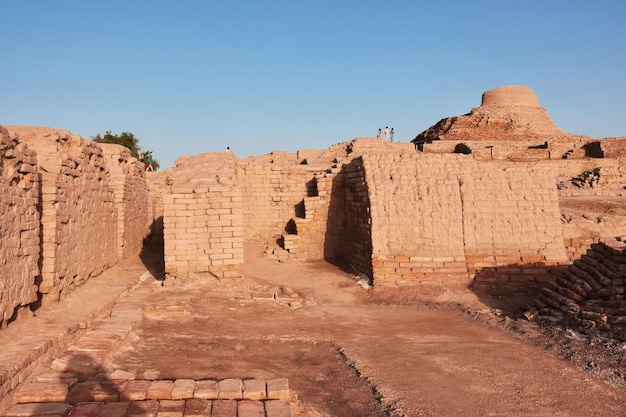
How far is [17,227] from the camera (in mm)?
5023

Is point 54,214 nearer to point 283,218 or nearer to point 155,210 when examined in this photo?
point 283,218

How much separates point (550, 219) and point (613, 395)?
520 centimetres

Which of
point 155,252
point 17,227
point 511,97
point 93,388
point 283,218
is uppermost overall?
point 511,97

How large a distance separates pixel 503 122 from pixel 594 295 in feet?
83.3

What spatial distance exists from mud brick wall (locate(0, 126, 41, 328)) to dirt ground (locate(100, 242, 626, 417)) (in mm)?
1188

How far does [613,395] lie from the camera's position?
4.13m

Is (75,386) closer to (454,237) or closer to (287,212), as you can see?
(454,237)

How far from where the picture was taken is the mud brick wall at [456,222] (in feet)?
27.8

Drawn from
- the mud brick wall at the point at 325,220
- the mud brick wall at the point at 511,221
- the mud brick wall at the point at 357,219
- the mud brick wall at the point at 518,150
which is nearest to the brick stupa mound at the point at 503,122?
the mud brick wall at the point at 518,150

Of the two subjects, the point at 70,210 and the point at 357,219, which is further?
the point at 357,219

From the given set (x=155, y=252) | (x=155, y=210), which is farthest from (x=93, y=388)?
(x=155, y=210)

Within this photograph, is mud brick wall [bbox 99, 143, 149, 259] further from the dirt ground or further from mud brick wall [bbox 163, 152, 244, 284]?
the dirt ground

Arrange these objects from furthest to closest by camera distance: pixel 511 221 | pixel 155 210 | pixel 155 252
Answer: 1. pixel 155 210
2. pixel 155 252
3. pixel 511 221

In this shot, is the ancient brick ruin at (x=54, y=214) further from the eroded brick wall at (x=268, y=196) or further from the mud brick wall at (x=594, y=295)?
the mud brick wall at (x=594, y=295)
